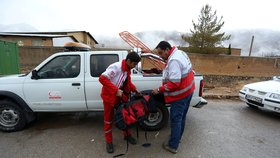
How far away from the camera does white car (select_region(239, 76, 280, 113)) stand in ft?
14.4

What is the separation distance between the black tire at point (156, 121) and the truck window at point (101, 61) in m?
1.39

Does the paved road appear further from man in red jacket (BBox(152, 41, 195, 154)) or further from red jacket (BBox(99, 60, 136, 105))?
red jacket (BBox(99, 60, 136, 105))

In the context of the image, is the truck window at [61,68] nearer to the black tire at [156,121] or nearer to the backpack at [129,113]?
the backpack at [129,113]

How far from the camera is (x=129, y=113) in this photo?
8.68ft

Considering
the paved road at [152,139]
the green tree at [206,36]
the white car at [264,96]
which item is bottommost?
the paved road at [152,139]

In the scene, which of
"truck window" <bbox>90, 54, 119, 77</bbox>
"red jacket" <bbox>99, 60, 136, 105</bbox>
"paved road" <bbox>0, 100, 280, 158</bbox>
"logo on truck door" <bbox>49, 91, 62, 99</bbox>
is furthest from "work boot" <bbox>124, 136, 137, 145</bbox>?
"logo on truck door" <bbox>49, 91, 62, 99</bbox>

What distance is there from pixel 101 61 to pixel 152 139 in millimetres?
1901

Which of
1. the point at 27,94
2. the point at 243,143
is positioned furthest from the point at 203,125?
the point at 27,94

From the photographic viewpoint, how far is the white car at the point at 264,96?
14.4ft

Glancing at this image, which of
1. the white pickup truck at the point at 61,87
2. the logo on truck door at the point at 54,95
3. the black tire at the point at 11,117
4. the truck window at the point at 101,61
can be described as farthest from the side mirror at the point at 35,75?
the truck window at the point at 101,61

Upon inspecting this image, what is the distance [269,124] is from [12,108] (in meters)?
5.88

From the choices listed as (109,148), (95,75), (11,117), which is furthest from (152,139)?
(11,117)

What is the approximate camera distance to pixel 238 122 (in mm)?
4273

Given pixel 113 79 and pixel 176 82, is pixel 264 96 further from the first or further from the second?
pixel 113 79
